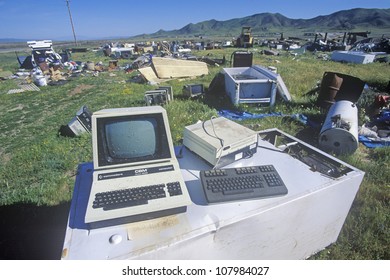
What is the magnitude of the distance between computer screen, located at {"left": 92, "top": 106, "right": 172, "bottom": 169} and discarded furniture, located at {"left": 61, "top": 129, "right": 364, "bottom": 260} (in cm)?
34

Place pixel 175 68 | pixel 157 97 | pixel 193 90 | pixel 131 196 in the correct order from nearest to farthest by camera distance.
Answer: pixel 131 196, pixel 157 97, pixel 193 90, pixel 175 68

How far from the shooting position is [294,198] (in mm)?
1620

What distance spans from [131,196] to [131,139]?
18.3 inches

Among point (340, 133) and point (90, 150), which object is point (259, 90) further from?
point (90, 150)

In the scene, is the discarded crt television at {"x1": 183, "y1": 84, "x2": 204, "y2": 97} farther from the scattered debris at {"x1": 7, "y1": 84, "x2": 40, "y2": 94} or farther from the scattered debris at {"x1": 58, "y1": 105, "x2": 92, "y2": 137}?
the scattered debris at {"x1": 7, "y1": 84, "x2": 40, "y2": 94}

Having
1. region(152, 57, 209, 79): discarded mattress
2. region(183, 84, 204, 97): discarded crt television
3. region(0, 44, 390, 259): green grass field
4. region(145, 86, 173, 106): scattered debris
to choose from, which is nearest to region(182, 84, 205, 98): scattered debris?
region(183, 84, 204, 97): discarded crt television

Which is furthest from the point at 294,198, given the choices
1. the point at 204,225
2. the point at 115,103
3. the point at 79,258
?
the point at 115,103

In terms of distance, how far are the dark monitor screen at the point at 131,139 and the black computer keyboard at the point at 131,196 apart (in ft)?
0.87

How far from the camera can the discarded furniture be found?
1271 mm

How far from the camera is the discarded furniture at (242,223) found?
1.27m

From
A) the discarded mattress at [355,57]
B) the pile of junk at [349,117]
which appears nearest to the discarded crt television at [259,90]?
the pile of junk at [349,117]

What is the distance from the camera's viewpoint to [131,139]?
1.68 meters

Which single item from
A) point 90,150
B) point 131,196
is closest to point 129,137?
point 131,196

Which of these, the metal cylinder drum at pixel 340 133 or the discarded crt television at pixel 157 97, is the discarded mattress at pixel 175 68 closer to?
the discarded crt television at pixel 157 97
